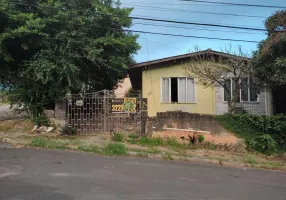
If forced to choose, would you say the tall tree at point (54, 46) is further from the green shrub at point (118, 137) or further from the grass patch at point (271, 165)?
the grass patch at point (271, 165)

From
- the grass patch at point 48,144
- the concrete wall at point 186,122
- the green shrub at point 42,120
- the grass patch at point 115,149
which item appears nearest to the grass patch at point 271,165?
the concrete wall at point 186,122

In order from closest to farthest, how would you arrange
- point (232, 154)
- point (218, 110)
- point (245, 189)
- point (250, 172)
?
point (245, 189)
point (250, 172)
point (232, 154)
point (218, 110)

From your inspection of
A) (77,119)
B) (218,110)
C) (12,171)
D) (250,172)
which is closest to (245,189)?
(250,172)

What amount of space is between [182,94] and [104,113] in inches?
197

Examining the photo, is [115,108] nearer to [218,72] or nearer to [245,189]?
[218,72]

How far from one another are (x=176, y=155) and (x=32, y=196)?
5.59 m

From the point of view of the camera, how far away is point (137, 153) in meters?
9.79

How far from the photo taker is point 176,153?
10070 mm

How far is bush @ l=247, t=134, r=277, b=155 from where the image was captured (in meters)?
10.5

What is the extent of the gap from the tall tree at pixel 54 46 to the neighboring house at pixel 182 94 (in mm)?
2159

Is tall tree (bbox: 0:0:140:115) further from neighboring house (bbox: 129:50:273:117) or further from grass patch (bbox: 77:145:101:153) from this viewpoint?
grass patch (bbox: 77:145:101:153)

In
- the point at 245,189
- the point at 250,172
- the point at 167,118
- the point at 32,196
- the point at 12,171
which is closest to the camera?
the point at 32,196

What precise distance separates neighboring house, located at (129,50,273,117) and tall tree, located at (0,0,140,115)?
2.16 meters

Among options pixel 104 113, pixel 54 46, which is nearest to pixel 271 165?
pixel 104 113
